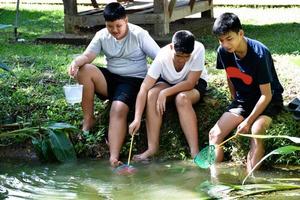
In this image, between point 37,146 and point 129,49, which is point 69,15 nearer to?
point 129,49

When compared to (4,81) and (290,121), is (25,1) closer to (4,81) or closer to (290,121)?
(4,81)

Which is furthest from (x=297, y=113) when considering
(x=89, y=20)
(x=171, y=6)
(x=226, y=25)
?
(x=89, y=20)

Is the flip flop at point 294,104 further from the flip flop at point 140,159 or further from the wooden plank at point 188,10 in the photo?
the wooden plank at point 188,10

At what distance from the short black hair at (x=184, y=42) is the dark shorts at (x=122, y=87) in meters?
0.65

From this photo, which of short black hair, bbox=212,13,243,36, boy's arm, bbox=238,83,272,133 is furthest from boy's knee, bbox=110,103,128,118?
short black hair, bbox=212,13,243,36

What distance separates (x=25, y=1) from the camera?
15.6m

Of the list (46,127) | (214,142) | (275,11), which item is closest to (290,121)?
(214,142)

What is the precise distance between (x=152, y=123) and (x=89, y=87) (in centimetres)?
61

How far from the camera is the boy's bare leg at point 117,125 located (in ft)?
16.9

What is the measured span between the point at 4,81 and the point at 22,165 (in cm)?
149

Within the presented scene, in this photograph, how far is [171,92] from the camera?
5062mm

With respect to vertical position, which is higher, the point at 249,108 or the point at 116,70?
the point at 116,70

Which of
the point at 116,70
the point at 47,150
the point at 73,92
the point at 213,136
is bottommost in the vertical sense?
the point at 47,150

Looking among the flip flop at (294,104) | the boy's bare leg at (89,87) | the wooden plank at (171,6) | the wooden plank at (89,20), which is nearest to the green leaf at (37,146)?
the boy's bare leg at (89,87)
